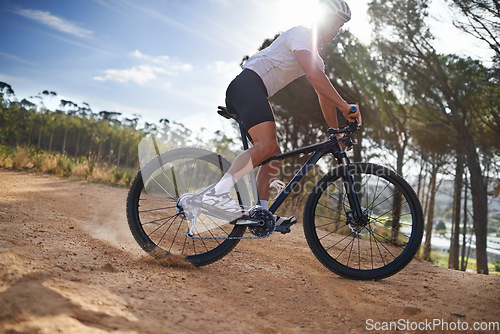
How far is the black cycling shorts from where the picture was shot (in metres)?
2.96

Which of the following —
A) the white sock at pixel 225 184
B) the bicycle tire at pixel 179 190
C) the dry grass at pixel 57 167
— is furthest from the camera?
the dry grass at pixel 57 167

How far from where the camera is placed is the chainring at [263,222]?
2980 millimetres

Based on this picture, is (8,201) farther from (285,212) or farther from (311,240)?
(285,212)

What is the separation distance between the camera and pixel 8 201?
14.3ft

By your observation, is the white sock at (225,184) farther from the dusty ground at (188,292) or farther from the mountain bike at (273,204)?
the dusty ground at (188,292)

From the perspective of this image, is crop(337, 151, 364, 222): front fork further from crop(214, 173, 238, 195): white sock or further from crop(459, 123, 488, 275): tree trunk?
crop(459, 123, 488, 275): tree trunk

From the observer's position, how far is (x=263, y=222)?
9.75 feet

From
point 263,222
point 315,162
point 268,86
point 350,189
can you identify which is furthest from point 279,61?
point 263,222

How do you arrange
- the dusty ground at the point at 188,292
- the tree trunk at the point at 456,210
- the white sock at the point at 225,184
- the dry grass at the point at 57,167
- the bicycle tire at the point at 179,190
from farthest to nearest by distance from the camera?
the tree trunk at the point at 456,210 → the dry grass at the point at 57,167 → the bicycle tire at the point at 179,190 → the white sock at the point at 225,184 → the dusty ground at the point at 188,292

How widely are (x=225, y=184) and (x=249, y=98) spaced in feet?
2.38

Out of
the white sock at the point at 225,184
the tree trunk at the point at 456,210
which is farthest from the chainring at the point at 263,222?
the tree trunk at the point at 456,210

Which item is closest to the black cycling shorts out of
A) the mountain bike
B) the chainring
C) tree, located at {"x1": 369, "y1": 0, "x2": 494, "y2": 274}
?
the mountain bike

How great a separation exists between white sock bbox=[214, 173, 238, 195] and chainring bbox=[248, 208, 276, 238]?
288 millimetres

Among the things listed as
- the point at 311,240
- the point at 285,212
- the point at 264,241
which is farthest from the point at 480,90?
the point at 311,240
